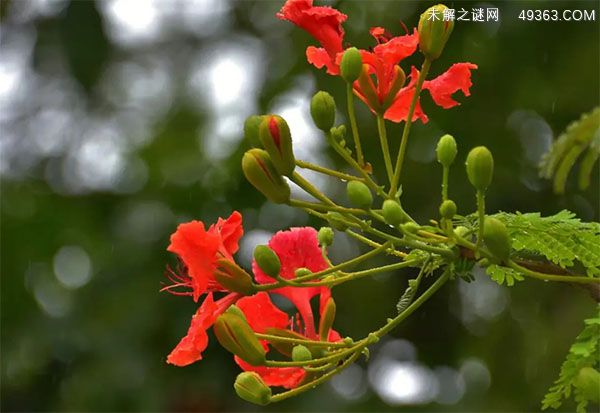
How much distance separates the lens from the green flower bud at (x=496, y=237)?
1.21 meters

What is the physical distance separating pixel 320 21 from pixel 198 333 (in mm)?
436

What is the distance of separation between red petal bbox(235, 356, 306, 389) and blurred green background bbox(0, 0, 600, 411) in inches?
76.7

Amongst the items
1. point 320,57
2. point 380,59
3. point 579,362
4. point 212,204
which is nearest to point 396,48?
point 380,59

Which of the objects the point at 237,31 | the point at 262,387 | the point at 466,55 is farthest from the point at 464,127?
the point at 262,387

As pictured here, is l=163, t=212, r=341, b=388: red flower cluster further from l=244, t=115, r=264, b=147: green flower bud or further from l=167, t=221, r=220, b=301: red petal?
l=244, t=115, r=264, b=147: green flower bud

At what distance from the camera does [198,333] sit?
139 cm

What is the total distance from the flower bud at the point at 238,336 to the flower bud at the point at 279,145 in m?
0.18

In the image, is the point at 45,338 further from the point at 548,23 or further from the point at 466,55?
the point at 548,23

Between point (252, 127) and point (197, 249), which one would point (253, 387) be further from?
point (252, 127)

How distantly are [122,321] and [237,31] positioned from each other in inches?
56.3

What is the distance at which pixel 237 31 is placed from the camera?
4.45 m

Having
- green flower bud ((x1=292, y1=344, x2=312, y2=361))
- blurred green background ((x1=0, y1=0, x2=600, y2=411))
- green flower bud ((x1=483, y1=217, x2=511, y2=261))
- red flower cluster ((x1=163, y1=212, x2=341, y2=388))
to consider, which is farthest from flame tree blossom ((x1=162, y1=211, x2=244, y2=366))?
blurred green background ((x1=0, y1=0, x2=600, y2=411))

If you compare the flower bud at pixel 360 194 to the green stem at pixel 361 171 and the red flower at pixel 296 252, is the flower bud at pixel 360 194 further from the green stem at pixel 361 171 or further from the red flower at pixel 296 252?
the red flower at pixel 296 252

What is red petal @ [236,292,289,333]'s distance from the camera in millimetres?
1455
